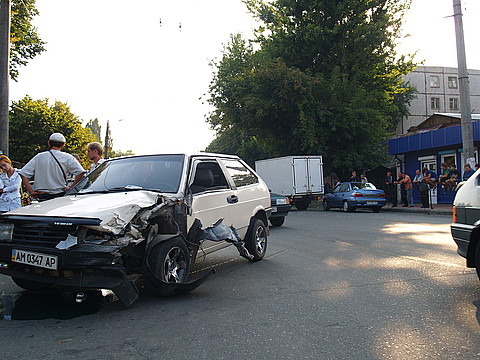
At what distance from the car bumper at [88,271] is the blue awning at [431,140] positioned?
70.9 feet

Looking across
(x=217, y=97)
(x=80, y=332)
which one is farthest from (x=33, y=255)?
(x=217, y=97)

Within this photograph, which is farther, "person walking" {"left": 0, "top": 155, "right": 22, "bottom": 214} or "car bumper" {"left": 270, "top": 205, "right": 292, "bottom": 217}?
"car bumper" {"left": 270, "top": 205, "right": 292, "bottom": 217}

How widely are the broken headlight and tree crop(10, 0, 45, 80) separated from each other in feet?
65.6

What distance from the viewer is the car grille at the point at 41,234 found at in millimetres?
4391

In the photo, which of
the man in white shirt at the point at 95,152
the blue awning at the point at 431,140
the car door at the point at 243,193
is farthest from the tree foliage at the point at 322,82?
the man in white shirt at the point at 95,152

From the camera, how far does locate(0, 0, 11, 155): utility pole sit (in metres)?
10.6

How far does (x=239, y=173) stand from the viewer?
7559 mm

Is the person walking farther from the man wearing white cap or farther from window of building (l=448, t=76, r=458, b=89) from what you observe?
window of building (l=448, t=76, r=458, b=89)

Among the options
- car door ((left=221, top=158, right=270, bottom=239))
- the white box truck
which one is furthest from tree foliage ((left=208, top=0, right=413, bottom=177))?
car door ((left=221, top=158, right=270, bottom=239))

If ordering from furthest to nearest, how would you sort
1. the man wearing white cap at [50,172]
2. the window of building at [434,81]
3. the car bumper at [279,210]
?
the window of building at [434,81], the car bumper at [279,210], the man wearing white cap at [50,172]

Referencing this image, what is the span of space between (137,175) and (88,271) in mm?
1848

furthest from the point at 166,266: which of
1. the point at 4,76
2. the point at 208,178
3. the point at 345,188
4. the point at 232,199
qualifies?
the point at 345,188

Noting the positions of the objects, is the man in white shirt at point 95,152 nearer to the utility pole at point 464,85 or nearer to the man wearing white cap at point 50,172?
the man wearing white cap at point 50,172

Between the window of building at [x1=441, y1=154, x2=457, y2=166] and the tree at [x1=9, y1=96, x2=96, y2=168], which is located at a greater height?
the tree at [x1=9, y1=96, x2=96, y2=168]
